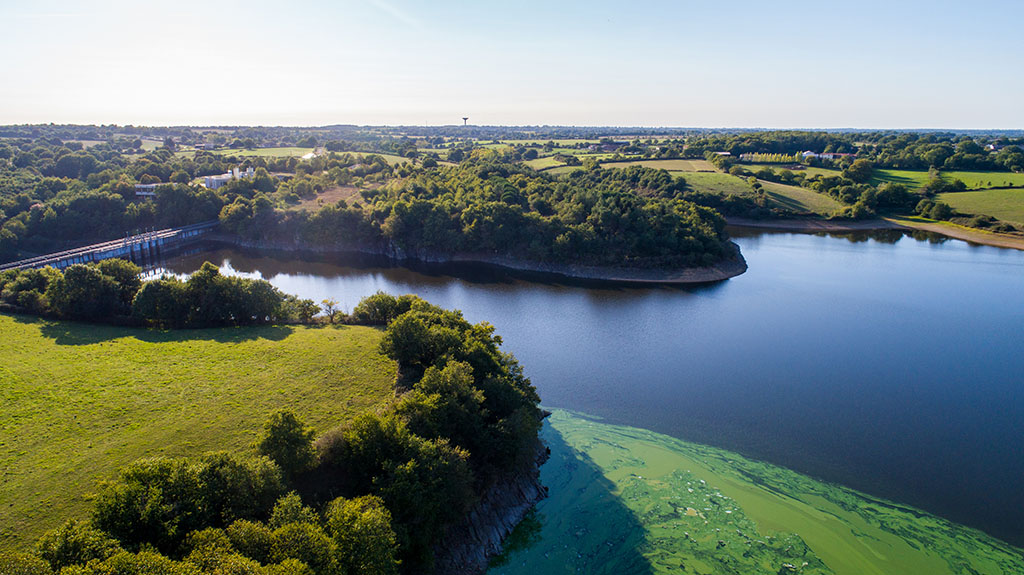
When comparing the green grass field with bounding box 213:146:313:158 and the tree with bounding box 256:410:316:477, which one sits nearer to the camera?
the tree with bounding box 256:410:316:477

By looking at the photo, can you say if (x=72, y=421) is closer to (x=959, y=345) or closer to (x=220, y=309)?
(x=220, y=309)

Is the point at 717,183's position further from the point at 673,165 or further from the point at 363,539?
the point at 363,539

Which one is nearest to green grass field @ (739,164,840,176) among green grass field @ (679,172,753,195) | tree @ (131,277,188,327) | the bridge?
green grass field @ (679,172,753,195)

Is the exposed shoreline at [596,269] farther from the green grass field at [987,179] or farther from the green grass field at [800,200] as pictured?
the green grass field at [987,179]

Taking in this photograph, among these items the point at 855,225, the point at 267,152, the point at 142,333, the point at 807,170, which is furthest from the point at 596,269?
the point at 267,152

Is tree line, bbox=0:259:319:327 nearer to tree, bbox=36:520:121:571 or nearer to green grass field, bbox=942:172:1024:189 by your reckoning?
tree, bbox=36:520:121:571

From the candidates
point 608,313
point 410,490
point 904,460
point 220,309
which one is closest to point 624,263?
point 608,313
